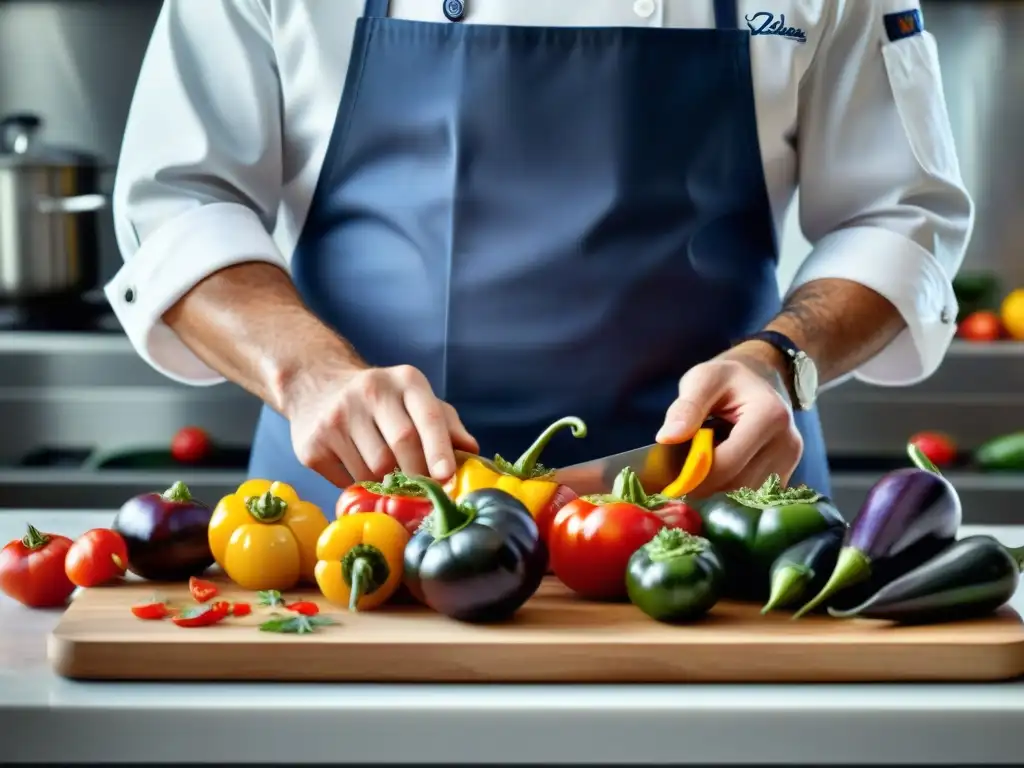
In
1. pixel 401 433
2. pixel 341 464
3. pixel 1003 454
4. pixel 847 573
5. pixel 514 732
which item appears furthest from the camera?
pixel 1003 454

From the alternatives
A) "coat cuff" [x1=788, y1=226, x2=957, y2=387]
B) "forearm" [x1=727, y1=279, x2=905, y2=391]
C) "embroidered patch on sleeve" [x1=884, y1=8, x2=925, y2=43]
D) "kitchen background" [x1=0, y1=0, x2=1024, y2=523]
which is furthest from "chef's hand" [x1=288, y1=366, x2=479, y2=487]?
"kitchen background" [x1=0, y1=0, x2=1024, y2=523]

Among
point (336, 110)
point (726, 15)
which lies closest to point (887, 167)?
point (726, 15)

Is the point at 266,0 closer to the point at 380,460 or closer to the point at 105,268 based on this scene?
the point at 380,460

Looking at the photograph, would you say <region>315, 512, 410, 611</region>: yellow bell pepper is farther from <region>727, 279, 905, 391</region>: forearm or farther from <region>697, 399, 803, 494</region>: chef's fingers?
<region>727, 279, 905, 391</region>: forearm

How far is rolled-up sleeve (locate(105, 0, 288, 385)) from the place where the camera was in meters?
1.52

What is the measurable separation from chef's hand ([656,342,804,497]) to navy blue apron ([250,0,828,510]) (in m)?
0.22

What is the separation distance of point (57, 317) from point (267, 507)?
2.03 meters

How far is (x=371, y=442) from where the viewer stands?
4.12 ft

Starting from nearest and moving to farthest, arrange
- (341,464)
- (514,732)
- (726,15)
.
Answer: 1. (514,732)
2. (341,464)
3. (726,15)

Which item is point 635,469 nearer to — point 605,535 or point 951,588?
point 605,535

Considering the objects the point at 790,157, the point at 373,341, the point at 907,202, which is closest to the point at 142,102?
the point at 373,341

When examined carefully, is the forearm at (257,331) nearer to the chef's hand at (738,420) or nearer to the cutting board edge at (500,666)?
the chef's hand at (738,420)

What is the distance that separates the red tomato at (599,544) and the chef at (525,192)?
41 cm

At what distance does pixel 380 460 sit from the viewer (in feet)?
4.11
